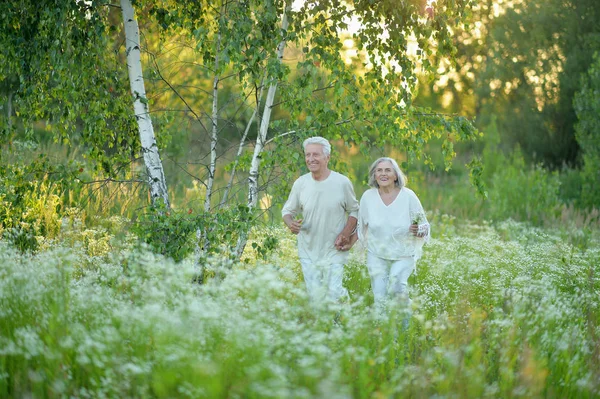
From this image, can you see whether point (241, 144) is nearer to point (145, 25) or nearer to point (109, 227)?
point (145, 25)

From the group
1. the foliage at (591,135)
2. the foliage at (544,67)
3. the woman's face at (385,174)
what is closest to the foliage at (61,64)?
the woman's face at (385,174)

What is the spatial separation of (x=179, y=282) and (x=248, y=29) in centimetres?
263

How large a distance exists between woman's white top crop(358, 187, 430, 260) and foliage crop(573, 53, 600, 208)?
10.7m

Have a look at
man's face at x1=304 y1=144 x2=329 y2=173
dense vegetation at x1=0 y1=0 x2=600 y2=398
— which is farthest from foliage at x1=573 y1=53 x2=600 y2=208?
man's face at x1=304 y1=144 x2=329 y2=173

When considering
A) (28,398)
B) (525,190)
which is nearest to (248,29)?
(28,398)

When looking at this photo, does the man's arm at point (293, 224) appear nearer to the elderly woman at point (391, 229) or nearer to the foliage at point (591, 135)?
the elderly woman at point (391, 229)

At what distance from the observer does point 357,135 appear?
23.3 ft

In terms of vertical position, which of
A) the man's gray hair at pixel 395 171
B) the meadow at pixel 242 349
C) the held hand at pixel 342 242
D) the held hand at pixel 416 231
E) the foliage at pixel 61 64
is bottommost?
the meadow at pixel 242 349

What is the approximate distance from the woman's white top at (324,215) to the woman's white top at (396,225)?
0.69ft

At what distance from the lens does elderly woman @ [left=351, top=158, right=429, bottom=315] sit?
615cm

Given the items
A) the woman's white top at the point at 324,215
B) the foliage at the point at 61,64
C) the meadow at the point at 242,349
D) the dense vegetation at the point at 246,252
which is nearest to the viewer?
the meadow at the point at 242,349

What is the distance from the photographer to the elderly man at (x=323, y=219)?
6.14 metres

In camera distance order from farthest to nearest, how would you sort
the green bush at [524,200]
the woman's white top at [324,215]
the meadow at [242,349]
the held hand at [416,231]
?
the green bush at [524,200] < the woman's white top at [324,215] < the held hand at [416,231] < the meadow at [242,349]

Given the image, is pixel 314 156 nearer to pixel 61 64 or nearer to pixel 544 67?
pixel 61 64
